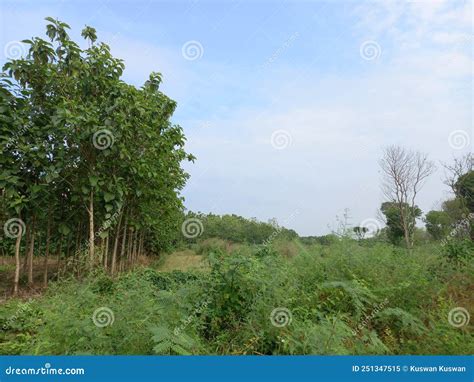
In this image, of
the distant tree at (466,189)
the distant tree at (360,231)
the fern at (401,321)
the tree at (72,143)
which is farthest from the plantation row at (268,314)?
the distant tree at (466,189)

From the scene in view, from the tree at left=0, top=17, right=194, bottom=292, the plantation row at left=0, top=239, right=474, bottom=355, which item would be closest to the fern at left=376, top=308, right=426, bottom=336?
the plantation row at left=0, top=239, right=474, bottom=355

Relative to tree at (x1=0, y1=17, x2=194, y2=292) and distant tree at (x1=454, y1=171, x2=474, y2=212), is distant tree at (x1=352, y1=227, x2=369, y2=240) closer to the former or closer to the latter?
tree at (x1=0, y1=17, x2=194, y2=292)

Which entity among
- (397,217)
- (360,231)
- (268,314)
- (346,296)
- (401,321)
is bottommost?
(401,321)

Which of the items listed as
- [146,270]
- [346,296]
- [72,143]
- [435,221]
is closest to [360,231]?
[346,296]

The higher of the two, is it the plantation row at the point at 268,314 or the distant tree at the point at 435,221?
the distant tree at the point at 435,221

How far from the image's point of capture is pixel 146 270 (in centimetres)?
827

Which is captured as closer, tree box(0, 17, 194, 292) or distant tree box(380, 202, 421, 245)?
tree box(0, 17, 194, 292)

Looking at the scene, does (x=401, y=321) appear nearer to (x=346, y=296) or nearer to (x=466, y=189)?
(x=346, y=296)

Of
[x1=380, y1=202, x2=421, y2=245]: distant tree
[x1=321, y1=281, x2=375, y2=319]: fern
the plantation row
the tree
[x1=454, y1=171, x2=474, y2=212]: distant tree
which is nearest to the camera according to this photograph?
the plantation row

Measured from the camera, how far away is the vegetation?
12.4 feet

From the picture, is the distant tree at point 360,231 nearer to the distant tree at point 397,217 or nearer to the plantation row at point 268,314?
the plantation row at point 268,314

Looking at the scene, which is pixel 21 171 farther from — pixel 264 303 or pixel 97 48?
pixel 264 303

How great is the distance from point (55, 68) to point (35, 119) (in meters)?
1.30

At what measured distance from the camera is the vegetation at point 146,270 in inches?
149
